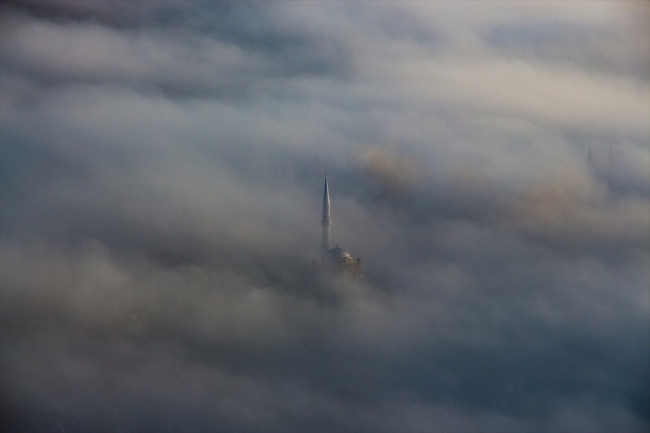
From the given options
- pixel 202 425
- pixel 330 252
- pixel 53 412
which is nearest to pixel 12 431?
pixel 53 412

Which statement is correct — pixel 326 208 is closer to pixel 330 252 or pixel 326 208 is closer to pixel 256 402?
pixel 330 252

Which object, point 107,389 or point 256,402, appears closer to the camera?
point 256,402

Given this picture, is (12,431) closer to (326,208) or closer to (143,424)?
(143,424)

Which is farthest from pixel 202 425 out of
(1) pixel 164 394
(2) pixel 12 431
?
(2) pixel 12 431

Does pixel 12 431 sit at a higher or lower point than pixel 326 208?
lower

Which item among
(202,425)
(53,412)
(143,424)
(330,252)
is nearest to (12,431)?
(53,412)
